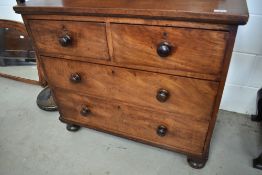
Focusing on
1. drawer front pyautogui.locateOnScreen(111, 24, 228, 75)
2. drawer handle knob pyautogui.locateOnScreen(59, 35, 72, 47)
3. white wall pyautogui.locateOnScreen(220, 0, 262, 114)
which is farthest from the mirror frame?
white wall pyautogui.locateOnScreen(220, 0, 262, 114)

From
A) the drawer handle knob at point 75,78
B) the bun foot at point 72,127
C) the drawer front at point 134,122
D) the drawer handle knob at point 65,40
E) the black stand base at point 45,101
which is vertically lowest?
the bun foot at point 72,127

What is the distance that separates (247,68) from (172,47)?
762 millimetres

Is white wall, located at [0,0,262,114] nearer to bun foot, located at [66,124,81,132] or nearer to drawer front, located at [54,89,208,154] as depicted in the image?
drawer front, located at [54,89,208,154]

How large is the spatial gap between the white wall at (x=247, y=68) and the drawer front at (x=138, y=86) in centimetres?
57

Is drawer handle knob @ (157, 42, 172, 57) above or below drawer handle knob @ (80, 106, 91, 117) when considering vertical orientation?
above

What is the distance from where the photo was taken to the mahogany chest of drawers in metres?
0.75

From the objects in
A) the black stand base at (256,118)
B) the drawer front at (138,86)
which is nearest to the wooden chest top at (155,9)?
the drawer front at (138,86)

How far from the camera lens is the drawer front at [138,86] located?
0.90 metres

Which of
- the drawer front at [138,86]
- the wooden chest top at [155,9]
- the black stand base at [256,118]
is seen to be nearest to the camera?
the wooden chest top at [155,9]

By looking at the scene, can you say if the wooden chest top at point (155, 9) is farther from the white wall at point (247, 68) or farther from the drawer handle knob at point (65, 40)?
the white wall at point (247, 68)

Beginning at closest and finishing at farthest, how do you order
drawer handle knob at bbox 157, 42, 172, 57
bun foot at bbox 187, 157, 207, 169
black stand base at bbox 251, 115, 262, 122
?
drawer handle knob at bbox 157, 42, 172, 57 < bun foot at bbox 187, 157, 207, 169 < black stand base at bbox 251, 115, 262, 122

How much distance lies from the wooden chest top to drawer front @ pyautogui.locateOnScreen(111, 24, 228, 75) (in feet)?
0.18

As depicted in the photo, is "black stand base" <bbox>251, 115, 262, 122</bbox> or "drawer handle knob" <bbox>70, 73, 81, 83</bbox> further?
"black stand base" <bbox>251, 115, 262, 122</bbox>

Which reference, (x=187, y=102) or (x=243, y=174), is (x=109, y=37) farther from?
(x=243, y=174)
